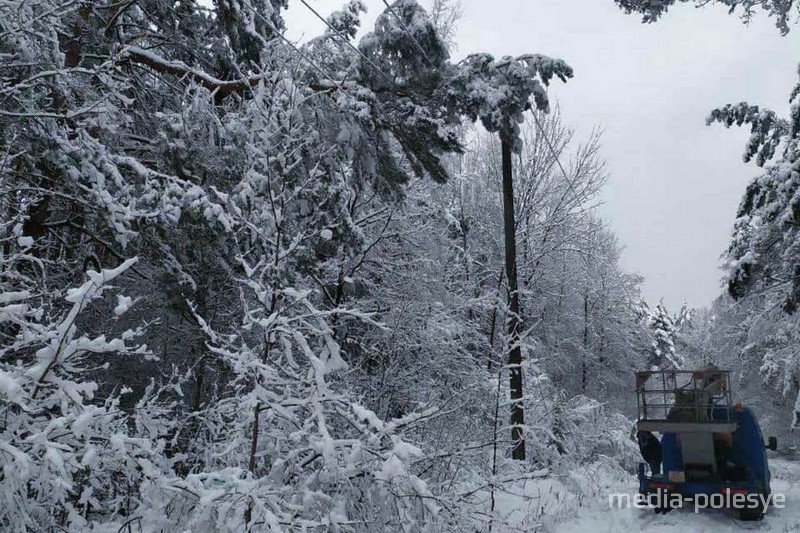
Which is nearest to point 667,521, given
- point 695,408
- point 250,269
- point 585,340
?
point 695,408

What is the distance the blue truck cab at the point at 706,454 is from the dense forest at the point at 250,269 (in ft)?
5.46

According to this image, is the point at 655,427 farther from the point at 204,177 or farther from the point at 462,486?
the point at 204,177

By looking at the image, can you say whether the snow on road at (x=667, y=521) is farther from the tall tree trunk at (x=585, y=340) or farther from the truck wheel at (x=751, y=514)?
the tall tree trunk at (x=585, y=340)

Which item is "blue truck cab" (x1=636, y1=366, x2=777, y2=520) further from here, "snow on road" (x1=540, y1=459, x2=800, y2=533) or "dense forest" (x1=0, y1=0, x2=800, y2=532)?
"dense forest" (x1=0, y1=0, x2=800, y2=532)

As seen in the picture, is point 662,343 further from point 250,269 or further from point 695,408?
point 250,269

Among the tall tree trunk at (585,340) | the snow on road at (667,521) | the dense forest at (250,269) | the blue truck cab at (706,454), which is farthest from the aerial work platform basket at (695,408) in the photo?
the tall tree trunk at (585,340)

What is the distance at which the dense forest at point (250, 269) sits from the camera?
122 inches

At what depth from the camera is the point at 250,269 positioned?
374cm

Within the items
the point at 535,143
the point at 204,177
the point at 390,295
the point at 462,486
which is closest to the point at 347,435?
the point at 462,486

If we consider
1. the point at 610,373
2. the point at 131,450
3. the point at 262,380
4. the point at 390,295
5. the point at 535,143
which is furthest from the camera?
the point at 610,373

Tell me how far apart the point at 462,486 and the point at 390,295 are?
487cm

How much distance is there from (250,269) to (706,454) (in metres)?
7.29

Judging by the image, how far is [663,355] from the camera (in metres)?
42.3

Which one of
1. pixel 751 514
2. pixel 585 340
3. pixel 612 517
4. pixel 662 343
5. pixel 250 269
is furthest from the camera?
pixel 662 343
